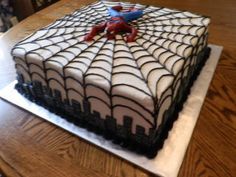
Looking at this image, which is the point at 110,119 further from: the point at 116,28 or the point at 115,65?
the point at 116,28

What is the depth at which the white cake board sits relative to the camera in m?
0.58

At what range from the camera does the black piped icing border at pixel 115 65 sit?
599 mm

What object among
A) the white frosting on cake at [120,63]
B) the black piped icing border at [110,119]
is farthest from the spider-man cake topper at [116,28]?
the black piped icing border at [110,119]

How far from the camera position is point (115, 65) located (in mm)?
644

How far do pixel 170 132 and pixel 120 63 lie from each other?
22cm

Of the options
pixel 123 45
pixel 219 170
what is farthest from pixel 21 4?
pixel 219 170

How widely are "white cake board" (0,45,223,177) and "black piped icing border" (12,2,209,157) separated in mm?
18

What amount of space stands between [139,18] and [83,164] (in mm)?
526

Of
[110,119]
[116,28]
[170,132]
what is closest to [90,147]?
[110,119]

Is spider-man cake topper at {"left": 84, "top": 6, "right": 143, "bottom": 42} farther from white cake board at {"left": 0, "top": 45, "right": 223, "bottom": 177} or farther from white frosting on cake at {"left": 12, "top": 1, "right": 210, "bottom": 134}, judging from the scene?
white cake board at {"left": 0, "top": 45, "right": 223, "bottom": 177}

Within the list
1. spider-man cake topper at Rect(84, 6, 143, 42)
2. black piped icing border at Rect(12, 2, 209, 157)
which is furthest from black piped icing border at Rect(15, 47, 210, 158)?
spider-man cake topper at Rect(84, 6, 143, 42)

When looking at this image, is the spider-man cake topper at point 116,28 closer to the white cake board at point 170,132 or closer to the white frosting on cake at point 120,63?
the white frosting on cake at point 120,63

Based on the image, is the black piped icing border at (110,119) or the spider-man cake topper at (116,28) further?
the spider-man cake topper at (116,28)

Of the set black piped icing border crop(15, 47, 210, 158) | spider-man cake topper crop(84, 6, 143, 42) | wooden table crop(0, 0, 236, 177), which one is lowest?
wooden table crop(0, 0, 236, 177)
